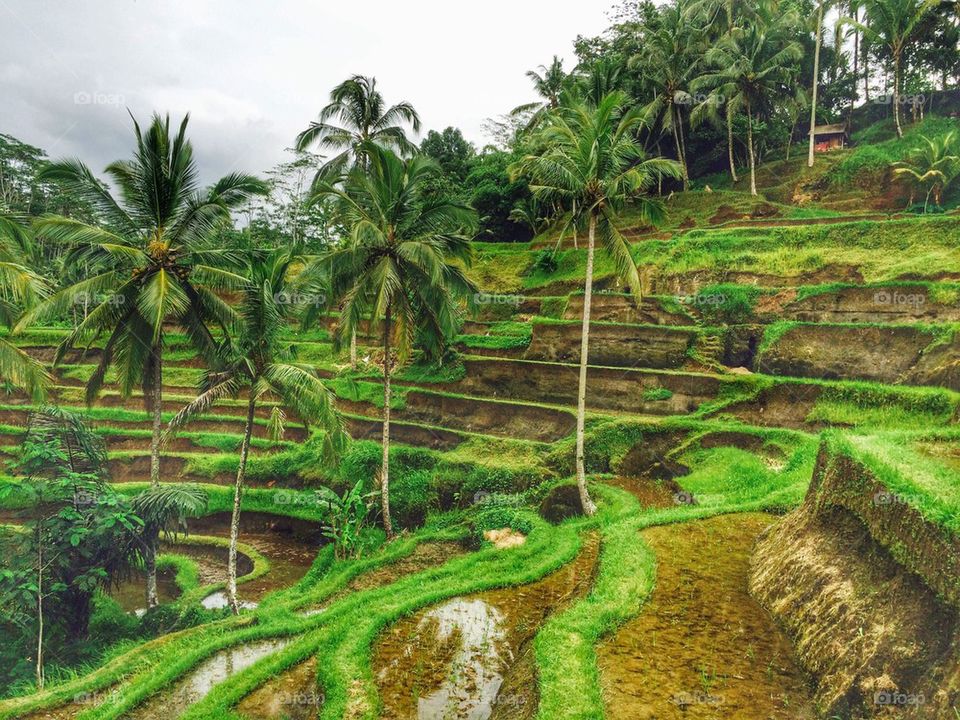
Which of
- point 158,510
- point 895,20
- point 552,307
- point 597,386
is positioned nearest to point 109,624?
point 158,510

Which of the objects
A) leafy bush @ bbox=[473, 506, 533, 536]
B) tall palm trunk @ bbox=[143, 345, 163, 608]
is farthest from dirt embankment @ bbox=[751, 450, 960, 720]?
tall palm trunk @ bbox=[143, 345, 163, 608]

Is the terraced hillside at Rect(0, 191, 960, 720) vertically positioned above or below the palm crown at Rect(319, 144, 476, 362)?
below

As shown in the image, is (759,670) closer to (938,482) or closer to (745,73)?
(938,482)

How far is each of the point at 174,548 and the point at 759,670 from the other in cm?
1715

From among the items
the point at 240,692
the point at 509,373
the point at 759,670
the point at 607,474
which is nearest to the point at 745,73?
the point at 509,373

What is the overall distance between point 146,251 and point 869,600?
15.0 m

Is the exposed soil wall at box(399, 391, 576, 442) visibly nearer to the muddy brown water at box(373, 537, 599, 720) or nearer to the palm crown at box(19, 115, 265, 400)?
the muddy brown water at box(373, 537, 599, 720)

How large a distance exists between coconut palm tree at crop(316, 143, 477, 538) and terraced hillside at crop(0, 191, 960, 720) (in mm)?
4903

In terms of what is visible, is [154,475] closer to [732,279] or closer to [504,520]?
[504,520]

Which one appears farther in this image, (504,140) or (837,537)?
(504,140)

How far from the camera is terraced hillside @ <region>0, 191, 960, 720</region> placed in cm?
570

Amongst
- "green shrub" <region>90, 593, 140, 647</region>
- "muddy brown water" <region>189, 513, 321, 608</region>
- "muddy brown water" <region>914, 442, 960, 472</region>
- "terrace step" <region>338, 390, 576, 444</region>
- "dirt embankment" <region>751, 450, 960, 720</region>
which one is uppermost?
"muddy brown water" <region>914, 442, 960, 472</region>

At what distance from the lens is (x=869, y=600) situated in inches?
220

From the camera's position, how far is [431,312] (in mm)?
14383
